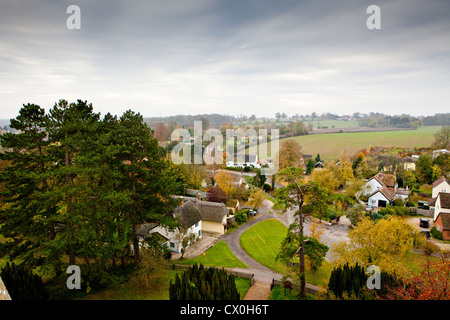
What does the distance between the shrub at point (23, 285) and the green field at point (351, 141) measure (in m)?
71.2

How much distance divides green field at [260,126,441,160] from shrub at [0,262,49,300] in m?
71.2

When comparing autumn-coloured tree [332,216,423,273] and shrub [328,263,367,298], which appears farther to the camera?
autumn-coloured tree [332,216,423,273]

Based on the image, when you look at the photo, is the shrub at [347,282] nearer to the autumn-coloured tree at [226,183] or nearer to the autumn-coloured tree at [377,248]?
the autumn-coloured tree at [377,248]

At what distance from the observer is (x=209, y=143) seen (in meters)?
85.1

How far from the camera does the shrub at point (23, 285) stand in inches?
576

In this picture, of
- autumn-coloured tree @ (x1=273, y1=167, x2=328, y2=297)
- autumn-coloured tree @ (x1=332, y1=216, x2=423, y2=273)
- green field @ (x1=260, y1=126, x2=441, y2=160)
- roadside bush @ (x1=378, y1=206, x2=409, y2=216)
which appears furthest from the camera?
green field @ (x1=260, y1=126, x2=441, y2=160)

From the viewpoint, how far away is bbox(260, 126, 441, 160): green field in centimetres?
8239

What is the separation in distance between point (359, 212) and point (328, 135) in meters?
72.6

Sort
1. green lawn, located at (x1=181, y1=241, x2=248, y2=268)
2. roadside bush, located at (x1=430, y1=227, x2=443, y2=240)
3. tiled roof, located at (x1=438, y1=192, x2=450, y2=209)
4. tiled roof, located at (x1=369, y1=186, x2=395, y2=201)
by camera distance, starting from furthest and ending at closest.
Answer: tiled roof, located at (x1=369, y1=186, x2=395, y2=201)
tiled roof, located at (x1=438, y1=192, x2=450, y2=209)
roadside bush, located at (x1=430, y1=227, x2=443, y2=240)
green lawn, located at (x1=181, y1=241, x2=248, y2=268)

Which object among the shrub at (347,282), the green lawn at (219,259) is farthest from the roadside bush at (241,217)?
the shrub at (347,282)

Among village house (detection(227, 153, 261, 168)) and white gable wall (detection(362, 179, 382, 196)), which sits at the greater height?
village house (detection(227, 153, 261, 168))

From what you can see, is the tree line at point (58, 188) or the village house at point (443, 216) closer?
the tree line at point (58, 188)

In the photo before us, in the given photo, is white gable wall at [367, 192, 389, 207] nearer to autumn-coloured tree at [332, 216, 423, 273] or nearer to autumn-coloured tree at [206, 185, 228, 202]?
autumn-coloured tree at [206, 185, 228, 202]

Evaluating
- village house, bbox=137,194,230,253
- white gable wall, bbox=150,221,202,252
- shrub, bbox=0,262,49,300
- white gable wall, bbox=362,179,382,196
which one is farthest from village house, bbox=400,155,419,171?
shrub, bbox=0,262,49,300
